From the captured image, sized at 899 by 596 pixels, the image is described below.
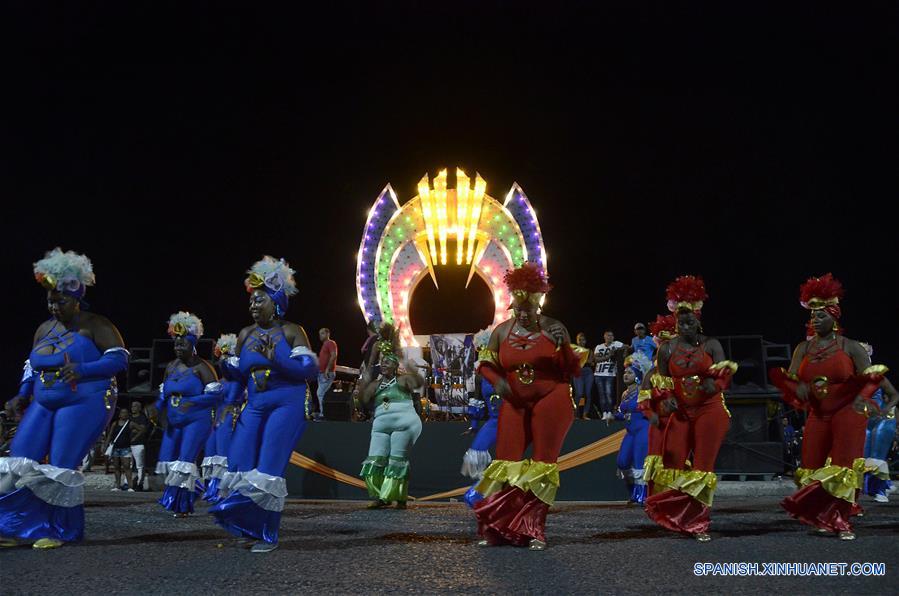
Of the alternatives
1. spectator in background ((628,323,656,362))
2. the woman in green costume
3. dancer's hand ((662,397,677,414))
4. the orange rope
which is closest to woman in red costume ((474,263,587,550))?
dancer's hand ((662,397,677,414))

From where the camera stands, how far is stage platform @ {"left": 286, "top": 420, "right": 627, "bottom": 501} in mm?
13359

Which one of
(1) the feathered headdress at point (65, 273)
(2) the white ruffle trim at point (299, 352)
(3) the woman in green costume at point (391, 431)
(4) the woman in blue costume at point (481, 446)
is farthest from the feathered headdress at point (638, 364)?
(1) the feathered headdress at point (65, 273)

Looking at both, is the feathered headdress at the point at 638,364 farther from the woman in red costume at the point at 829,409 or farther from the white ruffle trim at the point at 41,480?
Result: the white ruffle trim at the point at 41,480

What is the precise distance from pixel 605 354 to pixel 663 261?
39.8 ft

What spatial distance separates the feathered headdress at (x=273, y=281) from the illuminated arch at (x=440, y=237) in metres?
16.8

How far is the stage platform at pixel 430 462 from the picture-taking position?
13.4 meters

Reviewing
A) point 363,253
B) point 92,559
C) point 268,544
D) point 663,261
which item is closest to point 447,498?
point 268,544

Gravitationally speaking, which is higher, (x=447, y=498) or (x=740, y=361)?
(x=740, y=361)

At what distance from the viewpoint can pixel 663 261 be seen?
91.9 feet

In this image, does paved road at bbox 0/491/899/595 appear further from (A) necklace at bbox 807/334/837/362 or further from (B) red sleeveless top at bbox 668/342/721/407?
(A) necklace at bbox 807/334/837/362

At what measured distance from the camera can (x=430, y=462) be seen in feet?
44.4

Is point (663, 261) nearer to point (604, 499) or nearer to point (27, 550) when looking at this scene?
point (604, 499)

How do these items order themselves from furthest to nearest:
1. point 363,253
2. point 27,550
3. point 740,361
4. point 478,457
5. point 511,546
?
point 363,253 < point 740,361 < point 478,457 < point 511,546 < point 27,550

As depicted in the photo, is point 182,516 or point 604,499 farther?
point 604,499
